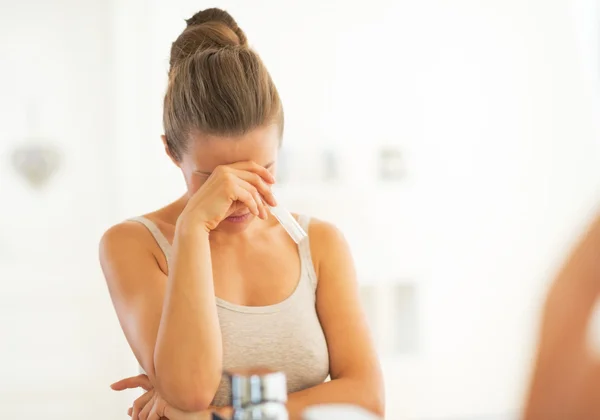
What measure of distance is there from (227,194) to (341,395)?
24 cm

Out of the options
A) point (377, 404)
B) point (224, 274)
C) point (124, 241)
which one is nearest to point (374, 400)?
point (377, 404)

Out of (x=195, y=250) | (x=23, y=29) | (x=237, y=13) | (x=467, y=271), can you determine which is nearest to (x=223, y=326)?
(x=195, y=250)

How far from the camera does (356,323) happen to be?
2.59 feet

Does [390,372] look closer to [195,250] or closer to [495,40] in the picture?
[495,40]

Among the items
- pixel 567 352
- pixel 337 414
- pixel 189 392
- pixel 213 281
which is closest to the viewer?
pixel 567 352

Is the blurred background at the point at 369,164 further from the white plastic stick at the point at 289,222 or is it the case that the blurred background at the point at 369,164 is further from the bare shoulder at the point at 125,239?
the white plastic stick at the point at 289,222

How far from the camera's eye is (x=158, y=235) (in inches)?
31.9

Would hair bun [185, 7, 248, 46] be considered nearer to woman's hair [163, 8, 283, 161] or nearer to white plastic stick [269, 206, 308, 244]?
woman's hair [163, 8, 283, 161]

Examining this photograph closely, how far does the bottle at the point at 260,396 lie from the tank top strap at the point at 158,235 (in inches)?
13.9

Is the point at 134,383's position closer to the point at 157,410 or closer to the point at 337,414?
the point at 157,410

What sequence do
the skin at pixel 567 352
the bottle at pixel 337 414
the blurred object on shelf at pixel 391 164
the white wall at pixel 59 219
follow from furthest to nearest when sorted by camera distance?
the blurred object on shelf at pixel 391 164 < the white wall at pixel 59 219 < the bottle at pixel 337 414 < the skin at pixel 567 352

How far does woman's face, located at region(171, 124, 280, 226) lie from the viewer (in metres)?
0.76

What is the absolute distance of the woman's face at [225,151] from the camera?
757 millimetres

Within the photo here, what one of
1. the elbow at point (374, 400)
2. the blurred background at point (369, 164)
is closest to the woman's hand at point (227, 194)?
the elbow at point (374, 400)
